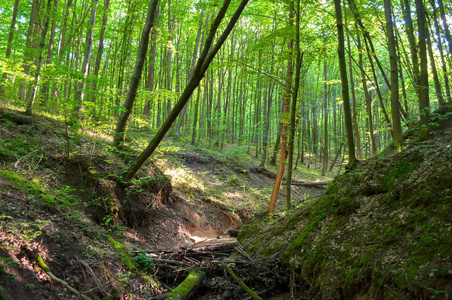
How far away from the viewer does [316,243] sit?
4.09 m

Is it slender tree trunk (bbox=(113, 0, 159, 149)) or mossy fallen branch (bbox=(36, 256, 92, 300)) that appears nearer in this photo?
mossy fallen branch (bbox=(36, 256, 92, 300))

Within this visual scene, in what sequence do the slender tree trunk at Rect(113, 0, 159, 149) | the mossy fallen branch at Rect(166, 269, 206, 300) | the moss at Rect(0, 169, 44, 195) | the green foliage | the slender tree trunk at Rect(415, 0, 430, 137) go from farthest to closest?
the slender tree trunk at Rect(113, 0, 159, 149) → the slender tree trunk at Rect(415, 0, 430, 137) → the green foliage → the moss at Rect(0, 169, 44, 195) → the mossy fallen branch at Rect(166, 269, 206, 300)

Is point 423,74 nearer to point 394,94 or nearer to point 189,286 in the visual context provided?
point 394,94

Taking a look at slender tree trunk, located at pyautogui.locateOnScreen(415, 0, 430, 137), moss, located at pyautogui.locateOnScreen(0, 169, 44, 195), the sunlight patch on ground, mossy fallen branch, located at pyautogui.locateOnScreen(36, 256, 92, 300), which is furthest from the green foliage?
slender tree trunk, located at pyautogui.locateOnScreen(415, 0, 430, 137)

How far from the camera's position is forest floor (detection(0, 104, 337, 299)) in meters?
3.37

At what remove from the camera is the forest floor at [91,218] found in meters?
3.37

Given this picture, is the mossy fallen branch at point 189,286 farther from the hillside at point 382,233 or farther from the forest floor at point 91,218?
the hillside at point 382,233

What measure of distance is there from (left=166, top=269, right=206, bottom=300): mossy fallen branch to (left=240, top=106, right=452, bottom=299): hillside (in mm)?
1450

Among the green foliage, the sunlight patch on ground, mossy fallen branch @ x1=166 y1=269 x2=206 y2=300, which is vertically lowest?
the green foliage

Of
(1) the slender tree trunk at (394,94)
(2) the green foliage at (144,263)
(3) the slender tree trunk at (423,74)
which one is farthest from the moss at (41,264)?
(3) the slender tree trunk at (423,74)

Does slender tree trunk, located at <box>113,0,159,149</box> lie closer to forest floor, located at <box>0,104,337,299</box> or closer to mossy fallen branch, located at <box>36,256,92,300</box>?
forest floor, located at <box>0,104,337,299</box>

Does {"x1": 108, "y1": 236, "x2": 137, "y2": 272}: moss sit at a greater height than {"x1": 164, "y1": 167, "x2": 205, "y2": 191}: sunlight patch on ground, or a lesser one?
lesser

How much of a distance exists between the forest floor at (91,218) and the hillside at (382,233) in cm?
88

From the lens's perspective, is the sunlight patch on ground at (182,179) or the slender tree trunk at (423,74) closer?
the slender tree trunk at (423,74)
